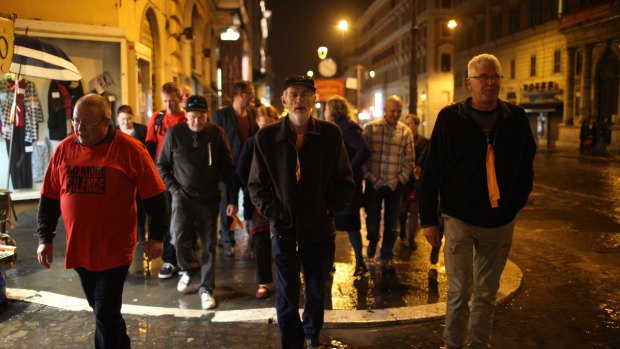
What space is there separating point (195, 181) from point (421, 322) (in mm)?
2549

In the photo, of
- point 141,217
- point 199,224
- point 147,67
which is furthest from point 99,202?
point 147,67

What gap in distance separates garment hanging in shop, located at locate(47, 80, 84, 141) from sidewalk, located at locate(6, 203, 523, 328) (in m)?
2.85

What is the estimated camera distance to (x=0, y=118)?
9.05 m

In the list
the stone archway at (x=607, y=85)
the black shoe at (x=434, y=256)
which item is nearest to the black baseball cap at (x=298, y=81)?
the black shoe at (x=434, y=256)

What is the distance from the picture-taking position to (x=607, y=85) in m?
37.7

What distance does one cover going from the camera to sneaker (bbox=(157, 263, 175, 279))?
6.49 meters

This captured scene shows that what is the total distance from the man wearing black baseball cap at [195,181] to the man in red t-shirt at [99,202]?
6.13 feet

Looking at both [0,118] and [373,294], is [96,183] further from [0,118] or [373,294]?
[0,118]

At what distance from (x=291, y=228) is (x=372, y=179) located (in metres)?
2.77

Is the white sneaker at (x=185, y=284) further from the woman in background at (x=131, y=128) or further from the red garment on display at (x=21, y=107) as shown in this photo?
the red garment on display at (x=21, y=107)

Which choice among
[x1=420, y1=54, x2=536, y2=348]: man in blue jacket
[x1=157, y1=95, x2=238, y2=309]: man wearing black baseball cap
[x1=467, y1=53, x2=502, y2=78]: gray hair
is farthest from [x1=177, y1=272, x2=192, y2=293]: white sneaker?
[x1=467, y1=53, x2=502, y2=78]: gray hair

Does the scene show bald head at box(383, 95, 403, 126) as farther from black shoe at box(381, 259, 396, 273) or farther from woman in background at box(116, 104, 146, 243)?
woman in background at box(116, 104, 146, 243)

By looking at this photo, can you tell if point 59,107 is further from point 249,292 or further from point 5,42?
point 249,292

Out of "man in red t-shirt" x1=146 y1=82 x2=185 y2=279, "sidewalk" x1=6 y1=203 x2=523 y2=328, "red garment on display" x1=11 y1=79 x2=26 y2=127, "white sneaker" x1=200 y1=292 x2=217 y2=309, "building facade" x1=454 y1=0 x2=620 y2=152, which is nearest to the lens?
"sidewalk" x1=6 y1=203 x2=523 y2=328
